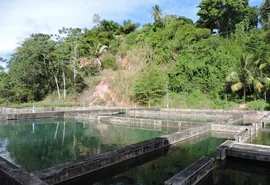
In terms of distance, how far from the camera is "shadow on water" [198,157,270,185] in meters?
4.51

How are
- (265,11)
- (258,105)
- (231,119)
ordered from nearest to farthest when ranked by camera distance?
(231,119) < (258,105) < (265,11)

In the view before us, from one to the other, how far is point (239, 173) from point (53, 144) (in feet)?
19.2

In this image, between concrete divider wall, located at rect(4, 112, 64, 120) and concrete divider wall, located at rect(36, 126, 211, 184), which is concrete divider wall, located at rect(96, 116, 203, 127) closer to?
concrete divider wall, located at rect(36, 126, 211, 184)

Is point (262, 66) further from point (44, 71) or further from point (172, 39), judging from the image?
point (44, 71)

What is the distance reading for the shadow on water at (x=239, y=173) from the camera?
451 cm

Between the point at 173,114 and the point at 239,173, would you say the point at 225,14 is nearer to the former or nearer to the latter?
the point at 173,114

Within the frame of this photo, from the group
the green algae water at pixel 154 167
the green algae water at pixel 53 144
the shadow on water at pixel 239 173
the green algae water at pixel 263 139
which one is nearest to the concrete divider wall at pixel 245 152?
the shadow on water at pixel 239 173

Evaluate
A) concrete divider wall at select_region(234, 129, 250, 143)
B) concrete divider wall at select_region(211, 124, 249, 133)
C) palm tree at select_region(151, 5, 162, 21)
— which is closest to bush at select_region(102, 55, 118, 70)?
palm tree at select_region(151, 5, 162, 21)

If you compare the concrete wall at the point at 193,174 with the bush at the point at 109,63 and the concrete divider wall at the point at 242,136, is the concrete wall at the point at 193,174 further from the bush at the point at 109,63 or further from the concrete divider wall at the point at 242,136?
the bush at the point at 109,63

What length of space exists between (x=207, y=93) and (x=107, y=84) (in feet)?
35.8

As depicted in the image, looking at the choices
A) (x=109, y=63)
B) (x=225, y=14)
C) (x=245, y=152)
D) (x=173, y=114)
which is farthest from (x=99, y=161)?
(x=225, y=14)

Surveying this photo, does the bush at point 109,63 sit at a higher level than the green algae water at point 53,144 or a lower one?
higher

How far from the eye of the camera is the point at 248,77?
17.4 metres

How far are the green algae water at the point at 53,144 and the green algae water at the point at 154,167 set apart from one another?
1444 millimetres
